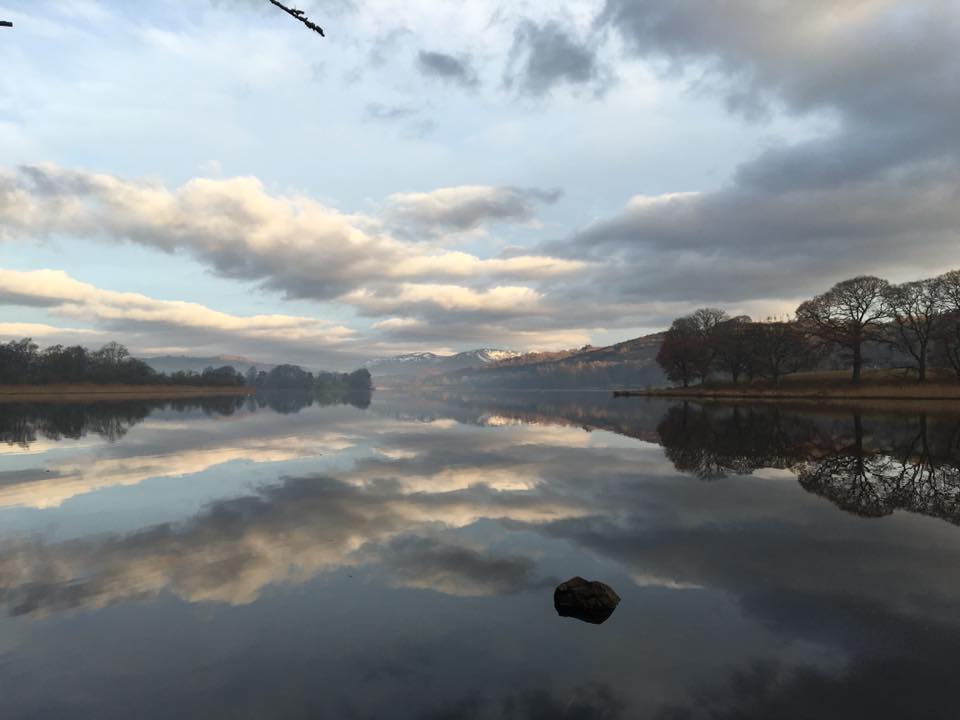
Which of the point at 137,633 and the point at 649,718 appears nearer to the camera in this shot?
the point at 649,718

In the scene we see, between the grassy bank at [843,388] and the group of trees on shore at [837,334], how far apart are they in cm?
243

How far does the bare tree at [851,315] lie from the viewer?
3659 inches

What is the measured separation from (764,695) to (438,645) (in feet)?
A: 18.9

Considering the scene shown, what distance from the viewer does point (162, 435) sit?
48.8 meters

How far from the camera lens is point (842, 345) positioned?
312 ft

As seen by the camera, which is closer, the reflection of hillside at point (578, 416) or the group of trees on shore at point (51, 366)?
the reflection of hillside at point (578, 416)

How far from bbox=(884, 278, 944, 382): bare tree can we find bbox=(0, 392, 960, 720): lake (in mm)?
83408

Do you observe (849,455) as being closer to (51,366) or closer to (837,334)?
(837,334)

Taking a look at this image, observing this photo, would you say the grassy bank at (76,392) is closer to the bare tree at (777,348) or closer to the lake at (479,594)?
the lake at (479,594)

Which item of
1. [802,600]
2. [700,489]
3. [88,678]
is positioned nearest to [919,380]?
[700,489]

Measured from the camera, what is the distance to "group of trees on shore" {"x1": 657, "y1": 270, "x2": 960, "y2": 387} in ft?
290

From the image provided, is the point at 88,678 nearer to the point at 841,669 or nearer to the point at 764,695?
the point at 764,695

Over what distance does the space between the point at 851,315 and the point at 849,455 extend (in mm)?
83123

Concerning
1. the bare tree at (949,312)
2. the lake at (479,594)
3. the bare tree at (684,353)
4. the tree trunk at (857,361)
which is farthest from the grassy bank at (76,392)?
the bare tree at (949,312)
